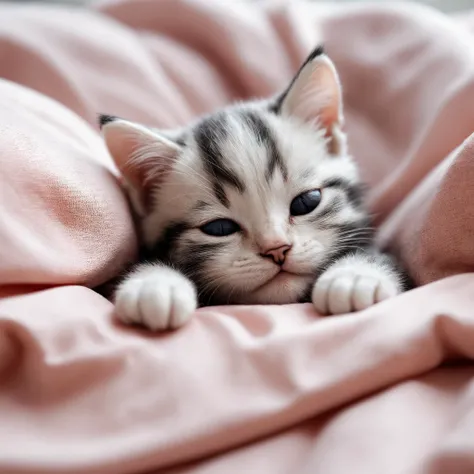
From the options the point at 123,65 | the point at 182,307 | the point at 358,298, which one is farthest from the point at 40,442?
the point at 123,65

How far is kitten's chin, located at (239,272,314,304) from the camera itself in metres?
1.11

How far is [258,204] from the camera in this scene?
44.9 inches

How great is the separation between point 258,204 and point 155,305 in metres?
0.32

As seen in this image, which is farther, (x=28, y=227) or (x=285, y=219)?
(x=285, y=219)

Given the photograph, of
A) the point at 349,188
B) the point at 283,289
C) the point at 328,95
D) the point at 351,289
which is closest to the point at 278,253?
the point at 283,289

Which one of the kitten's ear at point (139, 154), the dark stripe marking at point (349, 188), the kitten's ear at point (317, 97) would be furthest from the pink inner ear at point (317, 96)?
the kitten's ear at point (139, 154)

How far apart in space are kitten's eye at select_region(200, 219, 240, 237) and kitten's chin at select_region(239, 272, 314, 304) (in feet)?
0.42

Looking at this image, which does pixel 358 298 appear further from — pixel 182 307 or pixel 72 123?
pixel 72 123

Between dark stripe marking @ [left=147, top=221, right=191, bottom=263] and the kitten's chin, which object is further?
dark stripe marking @ [left=147, top=221, right=191, bottom=263]

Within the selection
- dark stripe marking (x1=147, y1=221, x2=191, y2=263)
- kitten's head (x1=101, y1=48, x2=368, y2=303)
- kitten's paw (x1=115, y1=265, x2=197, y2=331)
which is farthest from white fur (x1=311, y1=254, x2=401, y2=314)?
dark stripe marking (x1=147, y1=221, x2=191, y2=263)

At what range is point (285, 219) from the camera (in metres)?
1.15

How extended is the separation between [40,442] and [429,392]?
50cm

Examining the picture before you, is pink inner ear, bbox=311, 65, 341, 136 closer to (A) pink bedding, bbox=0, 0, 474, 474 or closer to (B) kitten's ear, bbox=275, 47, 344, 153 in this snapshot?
(B) kitten's ear, bbox=275, 47, 344, 153

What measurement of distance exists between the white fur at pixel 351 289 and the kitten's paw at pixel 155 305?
0.69ft
